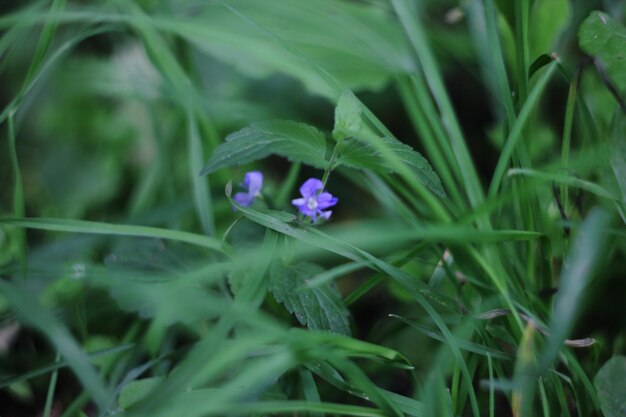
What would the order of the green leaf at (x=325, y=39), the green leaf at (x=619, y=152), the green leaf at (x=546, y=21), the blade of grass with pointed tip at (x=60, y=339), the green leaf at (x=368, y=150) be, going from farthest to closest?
the green leaf at (x=325, y=39), the green leaf at (x=546, y=21), the green leaf at (x=619, y=152), the green leaf at (x=368, y=150), the blade of grass with pointed tip at (x=60, y=339)

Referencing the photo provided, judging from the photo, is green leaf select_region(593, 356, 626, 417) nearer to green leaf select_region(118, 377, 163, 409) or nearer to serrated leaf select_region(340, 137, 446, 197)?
serrated leaf select_region(340, 137, 446, 197)

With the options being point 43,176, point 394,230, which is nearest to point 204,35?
point 394,230

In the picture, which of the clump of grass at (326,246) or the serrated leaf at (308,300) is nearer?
the clump of grass at (326,246)

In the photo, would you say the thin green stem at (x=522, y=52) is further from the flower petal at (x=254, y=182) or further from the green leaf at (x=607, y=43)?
the flower petal at (x=254, y=182)

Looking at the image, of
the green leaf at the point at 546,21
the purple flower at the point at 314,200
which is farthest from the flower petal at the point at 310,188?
the green leaf at the point at 546,21

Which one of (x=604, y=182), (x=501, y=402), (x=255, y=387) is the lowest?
(x=501, y=402)

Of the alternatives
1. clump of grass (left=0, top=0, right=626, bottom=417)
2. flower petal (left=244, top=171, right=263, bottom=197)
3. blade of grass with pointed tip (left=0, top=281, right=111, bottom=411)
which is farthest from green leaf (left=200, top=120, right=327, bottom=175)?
blade of grass with pointed tip (left=0, top=281, right=111, bottom=411)

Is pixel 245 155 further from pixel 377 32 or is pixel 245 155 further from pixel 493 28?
pixel 377 32
